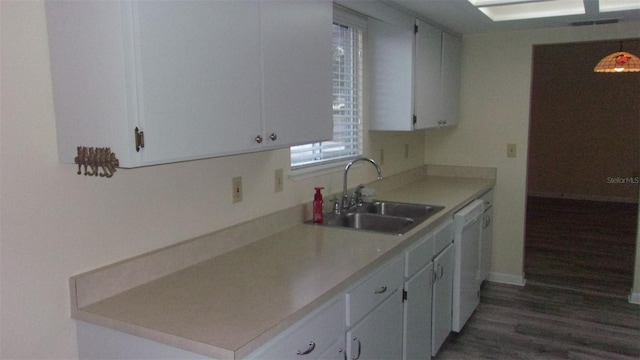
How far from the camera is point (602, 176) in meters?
7.62

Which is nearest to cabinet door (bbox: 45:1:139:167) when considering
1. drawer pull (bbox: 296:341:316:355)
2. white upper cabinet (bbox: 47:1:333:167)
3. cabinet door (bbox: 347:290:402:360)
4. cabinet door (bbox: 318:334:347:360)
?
white upper cabinet (bbox: 47:1:333:167)

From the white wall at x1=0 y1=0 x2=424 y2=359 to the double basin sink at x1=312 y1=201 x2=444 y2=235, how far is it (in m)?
1.14

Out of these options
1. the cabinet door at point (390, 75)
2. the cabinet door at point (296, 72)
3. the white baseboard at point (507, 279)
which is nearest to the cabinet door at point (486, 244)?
the white baseboard at point (507, 279)

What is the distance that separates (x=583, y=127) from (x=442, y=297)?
577 centimetres

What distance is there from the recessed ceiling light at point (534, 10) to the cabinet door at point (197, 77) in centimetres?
213

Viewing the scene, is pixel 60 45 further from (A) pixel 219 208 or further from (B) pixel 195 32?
(A) pixel 219 208

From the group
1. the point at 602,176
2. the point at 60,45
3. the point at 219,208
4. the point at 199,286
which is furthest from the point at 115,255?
the point at 602,176

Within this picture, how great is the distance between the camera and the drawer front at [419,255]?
95.6 inches

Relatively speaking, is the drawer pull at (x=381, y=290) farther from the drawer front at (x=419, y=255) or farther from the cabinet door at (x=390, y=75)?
the cabinet door at (x=390, y=75)

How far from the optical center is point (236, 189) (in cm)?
226

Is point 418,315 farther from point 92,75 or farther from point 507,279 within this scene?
point 507,279

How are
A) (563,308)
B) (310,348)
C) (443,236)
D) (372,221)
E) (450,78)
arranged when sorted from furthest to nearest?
(450,78), (563,308), (372,221), (443,236), (310,348)

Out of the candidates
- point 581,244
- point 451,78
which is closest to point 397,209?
point 451,78

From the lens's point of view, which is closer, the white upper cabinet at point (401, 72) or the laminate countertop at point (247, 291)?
the laminate countertop at point (247, 291)
